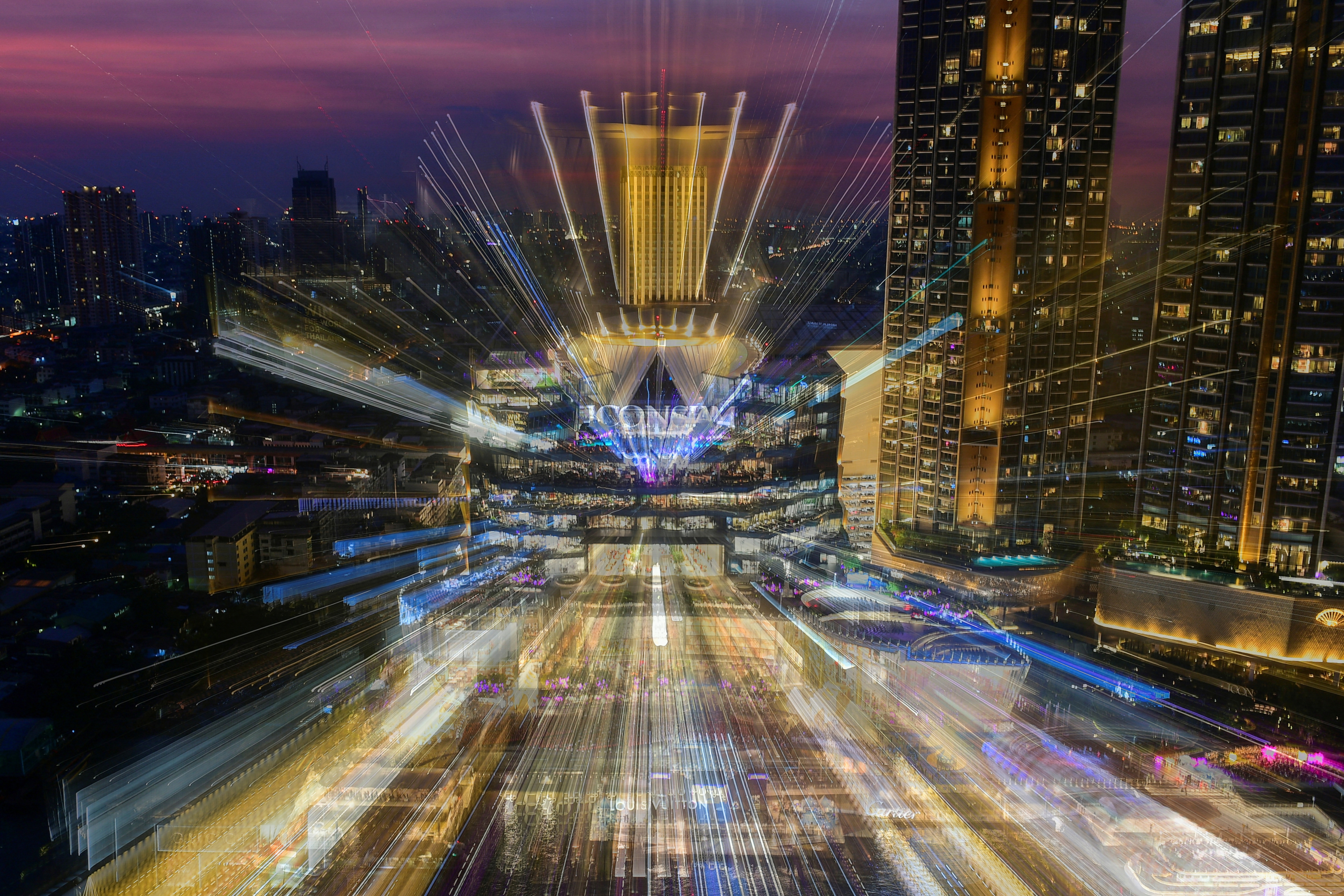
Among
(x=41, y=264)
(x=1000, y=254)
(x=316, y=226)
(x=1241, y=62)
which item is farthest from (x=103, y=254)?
(x=1241, y=62)

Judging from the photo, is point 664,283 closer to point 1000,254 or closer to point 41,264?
point 1000,254

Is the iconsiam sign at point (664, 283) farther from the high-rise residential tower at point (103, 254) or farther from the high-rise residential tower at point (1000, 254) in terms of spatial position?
the high-rise residential tower at point (103, 254)

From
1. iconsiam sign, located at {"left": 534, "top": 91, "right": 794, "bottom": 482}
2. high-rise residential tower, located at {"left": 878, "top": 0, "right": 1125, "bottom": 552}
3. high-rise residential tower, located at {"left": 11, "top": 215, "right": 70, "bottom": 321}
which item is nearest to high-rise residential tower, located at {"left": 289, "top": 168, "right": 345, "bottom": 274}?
high-rise residential tower, located at {"left": 11, "top": 215, "right": 70, "bottom": 321}

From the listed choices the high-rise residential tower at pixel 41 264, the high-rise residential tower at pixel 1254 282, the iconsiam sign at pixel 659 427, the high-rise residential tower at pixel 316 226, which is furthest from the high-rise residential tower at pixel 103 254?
the high-rise residential tower at pixel 1254 282

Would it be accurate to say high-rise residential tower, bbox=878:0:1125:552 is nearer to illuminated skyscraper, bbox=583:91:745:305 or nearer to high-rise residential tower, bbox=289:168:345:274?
illuminated skyscraper, bbox=583:91:745:305

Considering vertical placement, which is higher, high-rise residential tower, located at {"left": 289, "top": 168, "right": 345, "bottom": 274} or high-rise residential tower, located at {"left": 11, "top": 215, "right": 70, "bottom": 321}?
high-rise residential tower, located at {"left": 289, "top": 168, "right": 345, "bottom": 274}

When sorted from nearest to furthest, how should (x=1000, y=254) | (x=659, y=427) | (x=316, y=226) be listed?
(x=659, y=427) < (x=1000, y=254) < (x=316, y=226)
